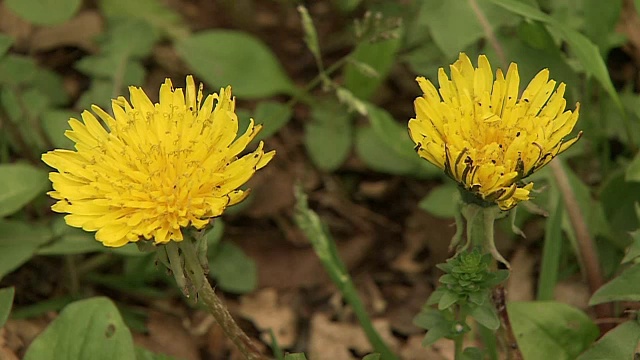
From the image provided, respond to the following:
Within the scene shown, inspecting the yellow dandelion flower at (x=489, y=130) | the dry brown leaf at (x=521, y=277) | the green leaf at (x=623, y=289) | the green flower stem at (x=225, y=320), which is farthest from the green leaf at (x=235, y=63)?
the green leaf at (x=623, y=289)

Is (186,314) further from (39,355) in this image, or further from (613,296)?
(613,296)

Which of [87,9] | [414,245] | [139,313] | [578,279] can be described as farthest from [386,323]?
[87,9]

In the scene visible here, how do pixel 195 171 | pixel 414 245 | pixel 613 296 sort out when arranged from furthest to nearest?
1. pixel 414 245
2. pixel 613 296
3. pixel 195 171

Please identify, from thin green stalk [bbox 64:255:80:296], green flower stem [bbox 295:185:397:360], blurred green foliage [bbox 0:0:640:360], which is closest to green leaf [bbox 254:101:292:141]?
blurred green foliage [bbox 0:0:640:360]

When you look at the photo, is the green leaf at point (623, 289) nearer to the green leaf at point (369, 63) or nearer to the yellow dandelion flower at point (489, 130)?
the yellow dandelion flower at point (489, 130)

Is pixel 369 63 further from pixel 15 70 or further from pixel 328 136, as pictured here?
pixel 15 70

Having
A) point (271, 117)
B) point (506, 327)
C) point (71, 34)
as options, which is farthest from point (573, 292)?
point (71, 34)

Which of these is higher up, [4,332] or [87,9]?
[87,9]
